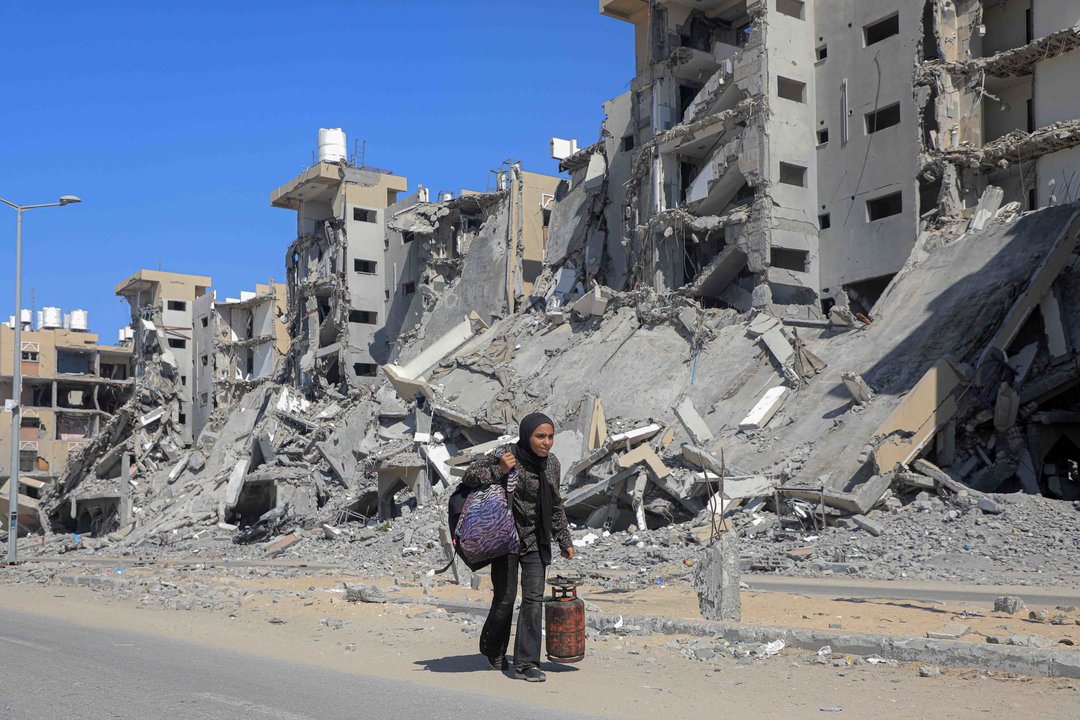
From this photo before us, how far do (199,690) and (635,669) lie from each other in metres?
3.04

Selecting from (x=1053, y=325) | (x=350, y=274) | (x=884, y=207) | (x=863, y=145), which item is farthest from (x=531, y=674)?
(x=350, y=274)

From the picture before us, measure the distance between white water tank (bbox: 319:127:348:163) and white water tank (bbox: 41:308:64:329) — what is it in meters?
33.8

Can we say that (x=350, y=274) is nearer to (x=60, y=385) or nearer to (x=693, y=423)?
(x=693, y=423)

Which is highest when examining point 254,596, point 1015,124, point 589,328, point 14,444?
point 1015,124

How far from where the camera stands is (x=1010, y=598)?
1047 cm

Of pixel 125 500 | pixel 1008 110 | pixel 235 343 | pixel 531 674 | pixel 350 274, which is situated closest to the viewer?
pixel 531 674

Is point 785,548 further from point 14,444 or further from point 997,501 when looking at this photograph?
point 14,444

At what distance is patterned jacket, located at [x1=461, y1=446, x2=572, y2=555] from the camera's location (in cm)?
734

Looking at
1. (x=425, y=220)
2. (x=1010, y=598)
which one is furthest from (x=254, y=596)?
(x=425, y=220)

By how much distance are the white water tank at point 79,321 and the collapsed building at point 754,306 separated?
3539cm

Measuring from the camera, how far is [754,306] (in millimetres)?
32781

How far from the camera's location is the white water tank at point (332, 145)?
56.9 m

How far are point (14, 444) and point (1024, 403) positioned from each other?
22.1 m

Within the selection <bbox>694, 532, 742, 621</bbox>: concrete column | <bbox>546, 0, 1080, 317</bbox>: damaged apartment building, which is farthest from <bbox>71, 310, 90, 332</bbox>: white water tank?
<bbox>694, 532, 742, 621</bbox>: concrete column
